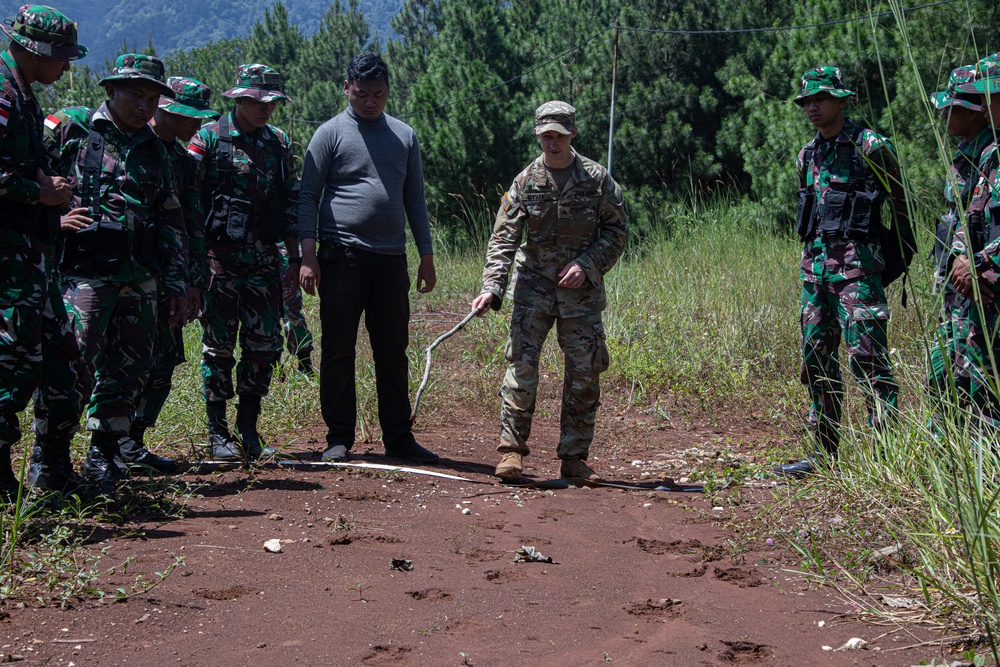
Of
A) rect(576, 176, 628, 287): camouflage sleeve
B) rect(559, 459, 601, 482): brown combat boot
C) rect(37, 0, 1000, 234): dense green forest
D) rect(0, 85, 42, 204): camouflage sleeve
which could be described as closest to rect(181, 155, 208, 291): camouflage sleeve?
rect(0, 85, 42, 204): camouflage sleeve

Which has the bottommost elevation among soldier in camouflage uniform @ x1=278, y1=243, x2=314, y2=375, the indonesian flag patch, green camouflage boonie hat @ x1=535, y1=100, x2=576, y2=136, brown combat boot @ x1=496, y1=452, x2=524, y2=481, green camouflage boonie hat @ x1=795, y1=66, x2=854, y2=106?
brown combat boot @ x1=496, y1=452, x2=524, y2=481

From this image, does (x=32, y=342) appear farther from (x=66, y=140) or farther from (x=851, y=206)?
(x=851, y=206)

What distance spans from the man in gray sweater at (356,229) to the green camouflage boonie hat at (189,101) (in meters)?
0.57

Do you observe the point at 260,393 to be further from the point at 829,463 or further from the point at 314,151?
the point at 829,463

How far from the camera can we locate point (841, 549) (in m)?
3.95

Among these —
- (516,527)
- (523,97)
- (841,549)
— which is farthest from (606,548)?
(523,97)

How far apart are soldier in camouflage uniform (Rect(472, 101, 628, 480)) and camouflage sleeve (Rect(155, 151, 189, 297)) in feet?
4.74

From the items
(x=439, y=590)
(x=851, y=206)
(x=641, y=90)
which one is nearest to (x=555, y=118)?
(x=851, y=206)

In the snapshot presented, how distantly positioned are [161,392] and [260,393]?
532 mm

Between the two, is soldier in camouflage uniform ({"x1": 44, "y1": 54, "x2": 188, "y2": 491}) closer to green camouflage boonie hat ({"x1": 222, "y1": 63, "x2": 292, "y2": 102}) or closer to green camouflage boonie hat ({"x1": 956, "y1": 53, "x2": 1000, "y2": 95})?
green camouflage boonie hat ({"x1": 222, "y1": 63, "x2": 292, "y2": 102})

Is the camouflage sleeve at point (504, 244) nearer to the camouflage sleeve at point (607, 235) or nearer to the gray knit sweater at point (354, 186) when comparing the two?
the camouflage sleeve at point (607, 235)

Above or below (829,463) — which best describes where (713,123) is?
above

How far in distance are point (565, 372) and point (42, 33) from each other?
2.79 metres

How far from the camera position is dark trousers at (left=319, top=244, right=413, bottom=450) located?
17.8 ft
